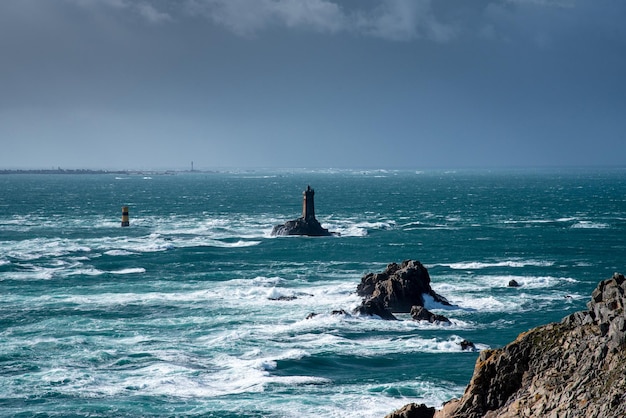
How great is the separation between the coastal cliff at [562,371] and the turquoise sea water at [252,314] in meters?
13.8

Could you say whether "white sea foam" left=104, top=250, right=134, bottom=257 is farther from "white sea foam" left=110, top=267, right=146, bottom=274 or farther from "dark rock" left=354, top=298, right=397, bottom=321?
"dark rock" left=354, top=298, right=397, bottom=321

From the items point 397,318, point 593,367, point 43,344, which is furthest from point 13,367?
point 593,367

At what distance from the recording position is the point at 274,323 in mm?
58031

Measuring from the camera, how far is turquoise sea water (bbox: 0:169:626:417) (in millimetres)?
42312

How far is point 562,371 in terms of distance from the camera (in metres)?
24.5

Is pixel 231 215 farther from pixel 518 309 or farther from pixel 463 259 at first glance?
pixel 518 309

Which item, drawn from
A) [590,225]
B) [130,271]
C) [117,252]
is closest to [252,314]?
[130,271]

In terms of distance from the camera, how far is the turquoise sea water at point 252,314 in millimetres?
42312

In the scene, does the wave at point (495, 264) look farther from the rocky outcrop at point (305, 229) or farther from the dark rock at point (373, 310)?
the rocky outcrop at point (305, 229)

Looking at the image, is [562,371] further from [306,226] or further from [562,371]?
[306,226]

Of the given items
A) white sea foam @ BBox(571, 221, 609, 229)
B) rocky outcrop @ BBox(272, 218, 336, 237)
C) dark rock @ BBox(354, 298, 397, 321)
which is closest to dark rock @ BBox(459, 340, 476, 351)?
dark rock @ BBox(354, 298, 397, 321)

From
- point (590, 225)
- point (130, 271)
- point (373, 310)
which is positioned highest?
point (590, 225)

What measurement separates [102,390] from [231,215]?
118 metres

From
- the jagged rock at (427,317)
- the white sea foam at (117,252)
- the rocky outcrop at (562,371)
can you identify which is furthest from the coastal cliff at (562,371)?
the white sea foam at (117,252)
